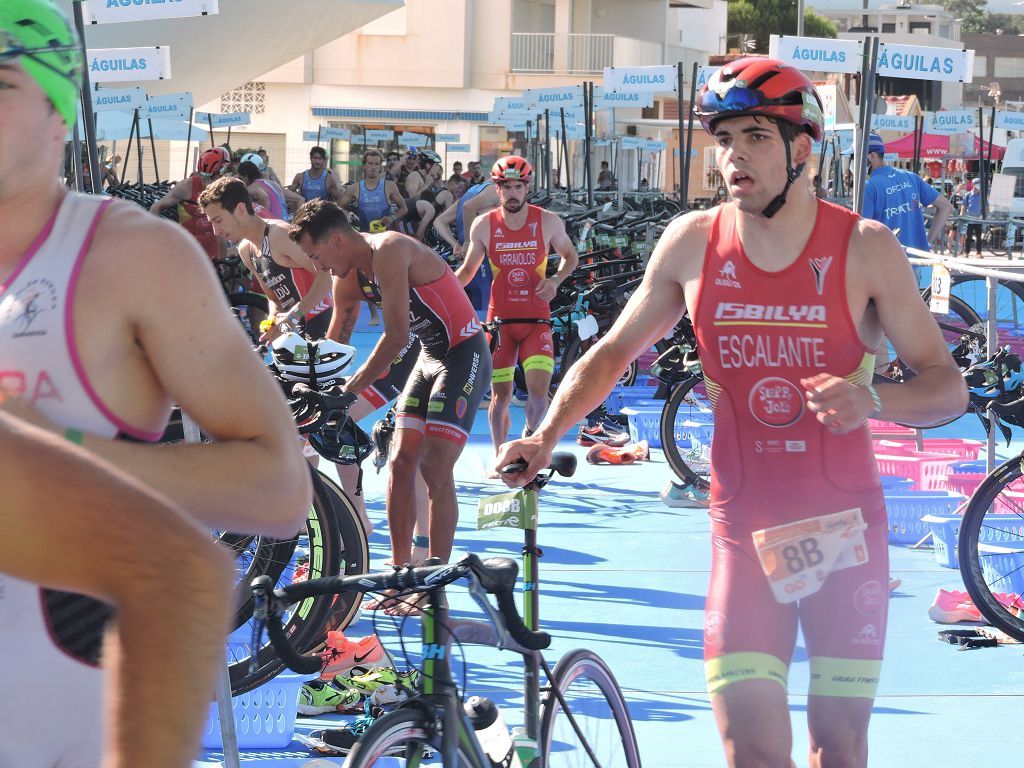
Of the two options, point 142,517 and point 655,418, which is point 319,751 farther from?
point 655,418

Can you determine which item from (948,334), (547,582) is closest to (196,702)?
(547,582)

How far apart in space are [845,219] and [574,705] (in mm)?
1375

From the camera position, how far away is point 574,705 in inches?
145

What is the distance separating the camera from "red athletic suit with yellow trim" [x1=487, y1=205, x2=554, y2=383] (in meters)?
10.0

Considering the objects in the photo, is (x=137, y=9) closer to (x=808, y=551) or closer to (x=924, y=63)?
(x=808, y=551)

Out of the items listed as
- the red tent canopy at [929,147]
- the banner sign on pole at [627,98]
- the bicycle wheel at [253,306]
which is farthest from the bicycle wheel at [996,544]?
the red tent canopy at [929,147]

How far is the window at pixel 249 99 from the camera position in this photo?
53.4 m

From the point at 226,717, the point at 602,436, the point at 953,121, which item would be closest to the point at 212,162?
the point at 602,436

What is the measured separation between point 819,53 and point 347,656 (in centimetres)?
669

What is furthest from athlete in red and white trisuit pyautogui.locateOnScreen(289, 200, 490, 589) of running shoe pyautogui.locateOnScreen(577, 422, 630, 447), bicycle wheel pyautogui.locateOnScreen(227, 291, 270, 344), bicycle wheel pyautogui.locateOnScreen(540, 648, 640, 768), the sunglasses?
bicycle wheel pyautogui.locateOnScreen(227, 291, 270, 344)

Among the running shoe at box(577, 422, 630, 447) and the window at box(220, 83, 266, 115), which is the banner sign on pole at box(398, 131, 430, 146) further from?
the running shoe at box(577, 422, 630, 447)

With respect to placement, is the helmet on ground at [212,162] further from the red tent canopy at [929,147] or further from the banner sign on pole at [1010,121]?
the red tent canopy at [929,147]

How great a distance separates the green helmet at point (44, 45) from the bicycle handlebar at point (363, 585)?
1157mm

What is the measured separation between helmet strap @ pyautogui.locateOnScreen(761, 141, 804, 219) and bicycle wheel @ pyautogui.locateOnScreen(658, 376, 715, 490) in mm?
6287
